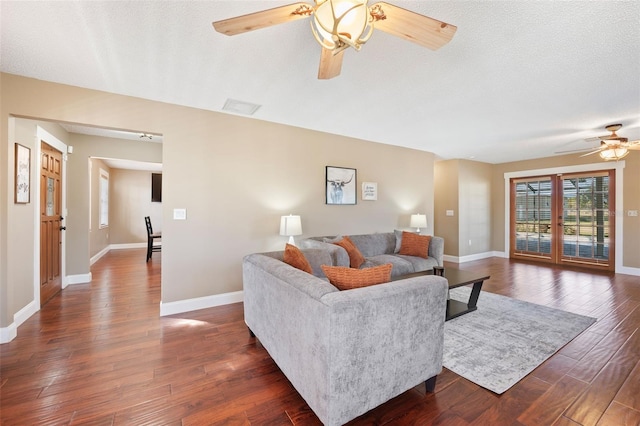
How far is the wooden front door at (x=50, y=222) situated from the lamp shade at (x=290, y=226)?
3009 millimetres

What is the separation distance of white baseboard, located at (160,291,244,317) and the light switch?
101 cm

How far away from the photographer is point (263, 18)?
147 cm

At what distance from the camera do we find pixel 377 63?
92.5 inches

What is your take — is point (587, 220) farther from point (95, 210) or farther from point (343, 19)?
point (95, 210)

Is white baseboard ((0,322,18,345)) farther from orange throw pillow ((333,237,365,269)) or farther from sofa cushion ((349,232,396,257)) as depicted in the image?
sofa cushion ((349,232,396,257))

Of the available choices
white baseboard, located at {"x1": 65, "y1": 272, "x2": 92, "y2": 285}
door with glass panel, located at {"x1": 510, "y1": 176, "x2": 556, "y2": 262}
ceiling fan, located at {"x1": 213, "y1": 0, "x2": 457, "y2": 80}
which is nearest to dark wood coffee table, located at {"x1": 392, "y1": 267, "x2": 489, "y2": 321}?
ceiling fan, located at {"x1": 213, "y1": 0, "x2": 457, "y2": 80}

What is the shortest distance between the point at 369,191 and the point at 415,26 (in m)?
3.61

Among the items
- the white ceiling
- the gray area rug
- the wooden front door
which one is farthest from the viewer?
the wooden front door

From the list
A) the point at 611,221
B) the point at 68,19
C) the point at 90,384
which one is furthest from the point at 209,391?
the point at 611,221

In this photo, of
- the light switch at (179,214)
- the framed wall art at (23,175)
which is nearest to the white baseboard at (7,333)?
the framed wall art at (23,175)

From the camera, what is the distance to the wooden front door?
11.4ft

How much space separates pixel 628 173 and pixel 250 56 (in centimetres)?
730

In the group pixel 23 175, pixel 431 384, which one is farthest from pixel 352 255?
pixel 23 175

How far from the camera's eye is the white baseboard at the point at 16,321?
8.18ft
